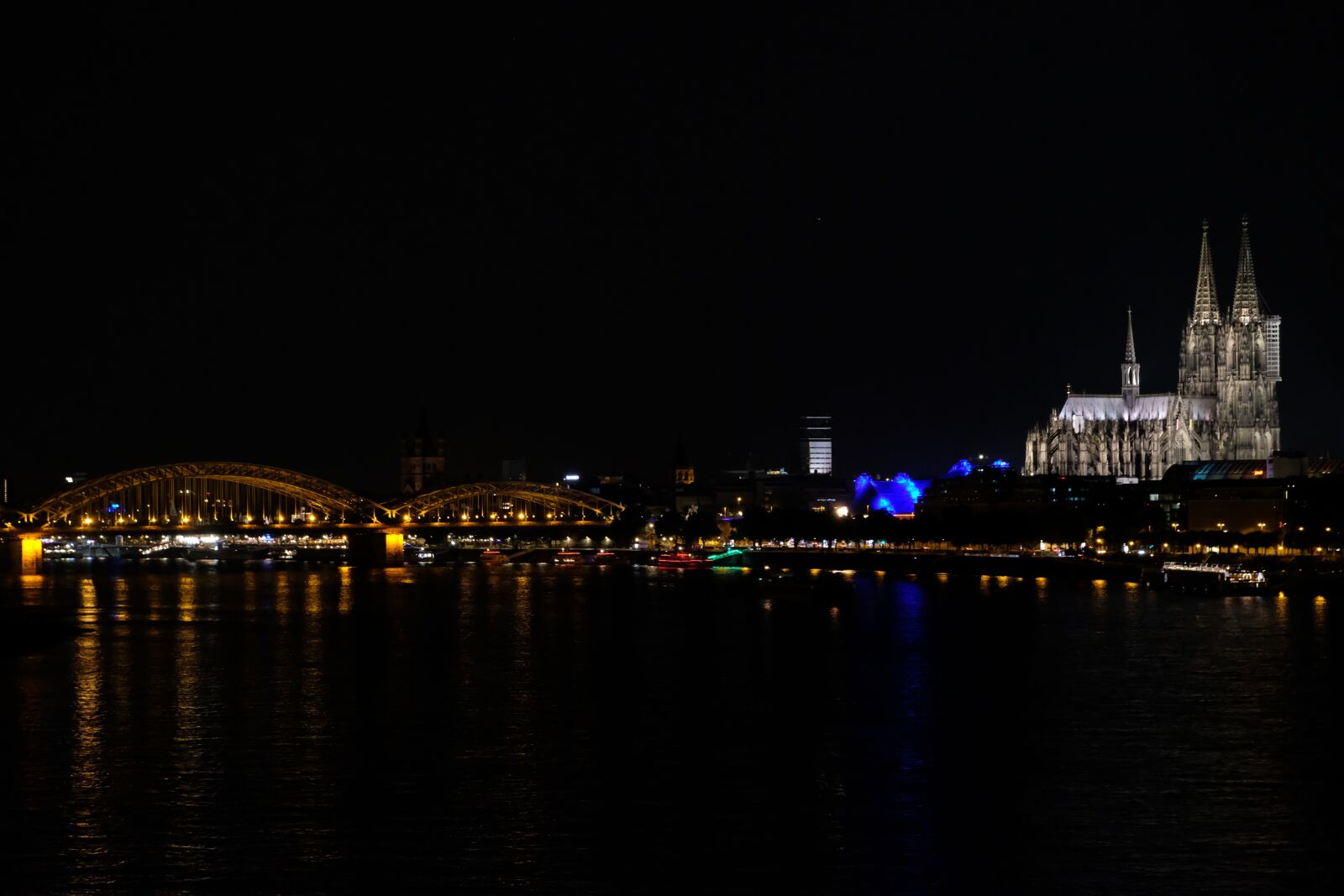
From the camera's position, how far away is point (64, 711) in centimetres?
3084

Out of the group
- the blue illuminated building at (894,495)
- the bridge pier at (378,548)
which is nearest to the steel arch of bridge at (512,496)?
the bridge pier at (378,548)

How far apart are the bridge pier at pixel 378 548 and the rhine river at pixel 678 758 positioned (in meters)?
50.7

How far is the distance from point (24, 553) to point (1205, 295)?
82336 mm

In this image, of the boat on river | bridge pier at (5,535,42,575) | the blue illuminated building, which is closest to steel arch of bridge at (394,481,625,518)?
bridge pier at (5,535,42,575)

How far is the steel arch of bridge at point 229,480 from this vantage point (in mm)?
98562

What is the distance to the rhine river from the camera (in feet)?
63.0

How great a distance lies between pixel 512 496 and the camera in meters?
114

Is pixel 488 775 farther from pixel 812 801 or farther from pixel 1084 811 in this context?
pixel 1084 811

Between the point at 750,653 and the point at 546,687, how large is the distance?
349 inches

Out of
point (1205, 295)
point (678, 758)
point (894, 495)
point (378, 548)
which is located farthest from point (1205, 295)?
point (678, 758)

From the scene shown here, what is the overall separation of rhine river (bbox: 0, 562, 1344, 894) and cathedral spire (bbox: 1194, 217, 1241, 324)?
78.1 m

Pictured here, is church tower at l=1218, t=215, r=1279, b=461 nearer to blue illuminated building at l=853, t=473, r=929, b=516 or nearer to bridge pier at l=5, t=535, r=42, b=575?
blue illuminated building at l=853, t=473, r=929, b=516

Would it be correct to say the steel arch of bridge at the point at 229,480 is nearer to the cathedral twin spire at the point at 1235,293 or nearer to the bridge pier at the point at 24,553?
the bridge pier at the point at 24,553

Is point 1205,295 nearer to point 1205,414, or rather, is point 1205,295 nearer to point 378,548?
point 1205,414
